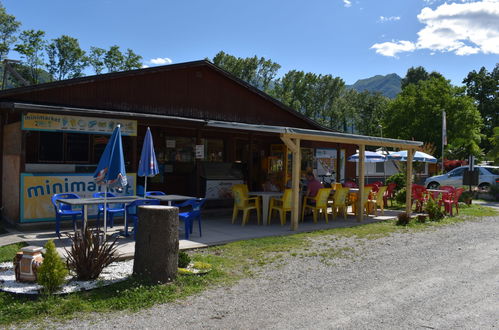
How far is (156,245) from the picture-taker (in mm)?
5438

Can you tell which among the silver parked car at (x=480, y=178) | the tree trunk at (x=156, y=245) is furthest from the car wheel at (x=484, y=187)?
the tree trunk at (x=156, y=245)

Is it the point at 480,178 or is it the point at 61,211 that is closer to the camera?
the point at 61,211

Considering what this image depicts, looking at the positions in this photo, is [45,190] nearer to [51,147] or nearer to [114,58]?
[51,147]

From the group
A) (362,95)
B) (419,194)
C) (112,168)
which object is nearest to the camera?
(112,168)

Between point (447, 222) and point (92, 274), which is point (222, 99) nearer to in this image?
point (447, 222)

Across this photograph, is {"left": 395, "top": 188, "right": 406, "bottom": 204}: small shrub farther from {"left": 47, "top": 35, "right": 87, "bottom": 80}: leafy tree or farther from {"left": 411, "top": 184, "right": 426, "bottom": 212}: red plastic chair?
{"left": 47, "top": 35, "right": 87, "bottom": 80}: leafy tree

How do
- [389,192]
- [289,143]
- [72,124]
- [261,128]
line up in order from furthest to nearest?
[389,192]
[261,128]
[289,143]
[72,124]

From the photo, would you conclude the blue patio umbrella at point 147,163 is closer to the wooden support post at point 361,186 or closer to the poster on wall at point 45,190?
the poster on wall at point 45,190

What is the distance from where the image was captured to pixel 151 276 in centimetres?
541

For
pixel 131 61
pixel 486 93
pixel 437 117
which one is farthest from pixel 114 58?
pixel 486 93

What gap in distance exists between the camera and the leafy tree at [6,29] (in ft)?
127

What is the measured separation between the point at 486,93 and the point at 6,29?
51.3 meters

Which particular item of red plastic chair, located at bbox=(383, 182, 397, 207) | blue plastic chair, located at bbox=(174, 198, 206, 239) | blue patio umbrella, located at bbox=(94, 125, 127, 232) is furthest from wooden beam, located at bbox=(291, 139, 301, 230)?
red plastic chair, located at bbox=(383, 182, 397, 207)

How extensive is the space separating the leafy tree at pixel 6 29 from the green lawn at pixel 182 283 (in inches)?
1535
